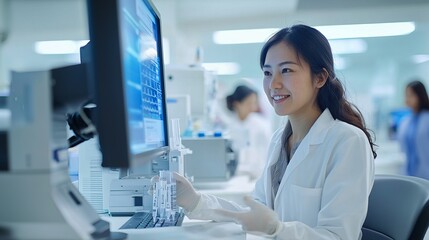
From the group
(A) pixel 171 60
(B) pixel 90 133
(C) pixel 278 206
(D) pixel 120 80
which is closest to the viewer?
(D) pixel 120 80

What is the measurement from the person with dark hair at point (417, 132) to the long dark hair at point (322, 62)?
2.94 meters

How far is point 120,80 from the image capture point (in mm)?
574

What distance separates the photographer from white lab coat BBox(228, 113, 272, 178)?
3.17m

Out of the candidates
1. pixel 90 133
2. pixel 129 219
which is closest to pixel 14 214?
pixel 90 133

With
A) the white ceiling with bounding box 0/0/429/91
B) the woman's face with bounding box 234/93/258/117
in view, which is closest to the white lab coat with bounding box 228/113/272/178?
the woman's face with bounding box 234/93/258/117

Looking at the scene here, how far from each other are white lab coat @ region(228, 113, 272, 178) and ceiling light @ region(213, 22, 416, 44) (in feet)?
4.08

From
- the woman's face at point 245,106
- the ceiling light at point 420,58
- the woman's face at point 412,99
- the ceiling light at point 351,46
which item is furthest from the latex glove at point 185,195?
the ceiling light at point 420,58

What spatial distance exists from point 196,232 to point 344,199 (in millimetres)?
401

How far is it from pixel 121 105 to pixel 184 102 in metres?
1.81

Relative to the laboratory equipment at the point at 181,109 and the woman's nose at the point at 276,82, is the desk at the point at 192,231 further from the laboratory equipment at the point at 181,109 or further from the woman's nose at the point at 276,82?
the laboratory equipment at the point at 181,109

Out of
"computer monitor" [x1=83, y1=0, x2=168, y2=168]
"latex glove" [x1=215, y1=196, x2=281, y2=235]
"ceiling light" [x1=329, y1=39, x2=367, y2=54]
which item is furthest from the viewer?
"ceiling light" [x1=329, y1=39, x2=367, y2=54]

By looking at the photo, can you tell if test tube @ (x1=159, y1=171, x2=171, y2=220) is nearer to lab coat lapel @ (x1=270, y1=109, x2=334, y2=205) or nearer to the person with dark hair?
lab coat lapel @ (x1=270, y1=109, x2=334, y2=205)

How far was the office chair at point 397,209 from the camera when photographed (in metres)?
1.02

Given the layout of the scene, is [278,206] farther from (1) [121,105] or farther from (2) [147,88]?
(1) [121,105]
